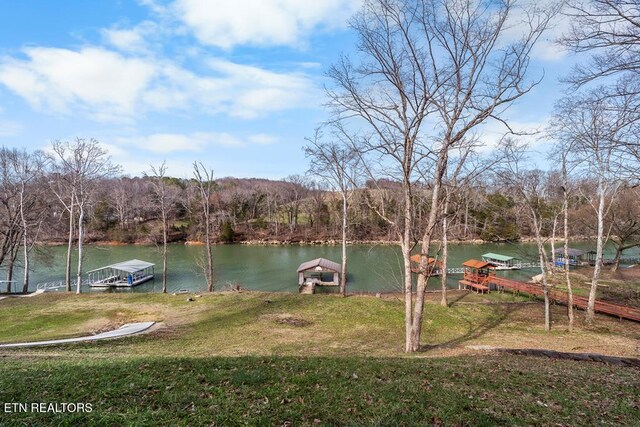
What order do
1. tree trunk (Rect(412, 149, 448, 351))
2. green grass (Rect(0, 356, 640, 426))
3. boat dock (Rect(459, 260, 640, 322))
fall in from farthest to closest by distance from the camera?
boat dock (Rect(459, 260, 640, 322)) < tree trunk (Rect(412, 149, 448, 351)) < green grass (Rect(0, 356, 640, 426))

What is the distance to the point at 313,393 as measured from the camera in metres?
4.91

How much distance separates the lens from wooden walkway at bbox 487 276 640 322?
1789 cm

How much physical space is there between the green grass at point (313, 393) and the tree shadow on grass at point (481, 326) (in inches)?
187

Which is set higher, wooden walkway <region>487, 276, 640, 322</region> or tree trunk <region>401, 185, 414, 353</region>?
tree trunk <region>401, 185, 414, 353</region>

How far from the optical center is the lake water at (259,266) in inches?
1174

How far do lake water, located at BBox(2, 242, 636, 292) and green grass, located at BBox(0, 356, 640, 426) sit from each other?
15.3 meters

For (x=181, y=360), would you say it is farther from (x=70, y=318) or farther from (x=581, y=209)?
(x=581, y=209)

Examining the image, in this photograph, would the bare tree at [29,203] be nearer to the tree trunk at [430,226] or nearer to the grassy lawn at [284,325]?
the grassy lawn at [284,325]

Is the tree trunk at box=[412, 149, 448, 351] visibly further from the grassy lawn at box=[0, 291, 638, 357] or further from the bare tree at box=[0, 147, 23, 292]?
the bare tree at box=[0, 147, 23, 292]

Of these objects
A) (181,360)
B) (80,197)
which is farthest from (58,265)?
(181,360)

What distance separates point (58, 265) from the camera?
38844 millimetres

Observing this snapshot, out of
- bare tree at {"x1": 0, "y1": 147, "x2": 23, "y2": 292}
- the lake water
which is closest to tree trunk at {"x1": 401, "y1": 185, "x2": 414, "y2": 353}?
the lake water

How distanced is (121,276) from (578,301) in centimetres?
3631

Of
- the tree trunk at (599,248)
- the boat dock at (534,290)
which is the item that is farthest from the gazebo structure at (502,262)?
the tree trunk at (599,248)
